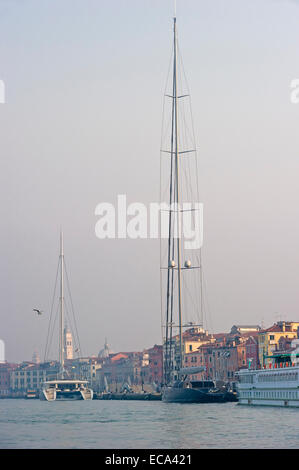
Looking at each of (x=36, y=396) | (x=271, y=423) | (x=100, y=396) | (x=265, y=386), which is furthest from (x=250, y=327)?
(x=271, y=423)

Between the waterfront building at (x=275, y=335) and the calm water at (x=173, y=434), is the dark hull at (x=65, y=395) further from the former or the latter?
the calm water at (x=173, y=434)

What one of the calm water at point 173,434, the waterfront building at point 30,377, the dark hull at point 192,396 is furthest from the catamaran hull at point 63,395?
the waterfront building at point 30,377

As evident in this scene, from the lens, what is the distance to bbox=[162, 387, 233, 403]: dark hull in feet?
203

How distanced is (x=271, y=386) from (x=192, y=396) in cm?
769

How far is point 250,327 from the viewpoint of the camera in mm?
136500

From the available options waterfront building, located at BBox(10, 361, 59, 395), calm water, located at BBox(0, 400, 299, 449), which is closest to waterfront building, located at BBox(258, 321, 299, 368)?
calm water, located at BBox(0, 400, 299, 449)

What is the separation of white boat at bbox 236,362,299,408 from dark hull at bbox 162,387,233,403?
1.97 metres

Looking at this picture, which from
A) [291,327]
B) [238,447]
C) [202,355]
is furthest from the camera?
[202,355]

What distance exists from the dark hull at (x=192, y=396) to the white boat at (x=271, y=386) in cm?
197

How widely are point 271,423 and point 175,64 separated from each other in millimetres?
35709

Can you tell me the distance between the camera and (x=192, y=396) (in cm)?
6166

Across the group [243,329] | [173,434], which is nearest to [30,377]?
[243,329]

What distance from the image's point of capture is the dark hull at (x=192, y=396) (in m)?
61.8
